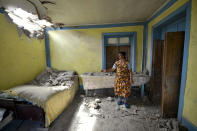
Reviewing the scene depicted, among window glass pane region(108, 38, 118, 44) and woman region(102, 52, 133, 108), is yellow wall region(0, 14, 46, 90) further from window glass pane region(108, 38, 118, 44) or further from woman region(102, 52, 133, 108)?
woman region(102, 52, 133, 108)

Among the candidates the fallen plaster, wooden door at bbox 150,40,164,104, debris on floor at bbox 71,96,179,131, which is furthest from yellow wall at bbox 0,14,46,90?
wooden door at bbox 150,40,164,104

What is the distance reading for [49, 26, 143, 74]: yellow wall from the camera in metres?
3.51

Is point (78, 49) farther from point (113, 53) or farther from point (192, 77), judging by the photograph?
point (192, 77)

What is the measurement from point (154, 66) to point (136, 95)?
3.93 feet

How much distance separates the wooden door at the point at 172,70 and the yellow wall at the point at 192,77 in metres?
0.32

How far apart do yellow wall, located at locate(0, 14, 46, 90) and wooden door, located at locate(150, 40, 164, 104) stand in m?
3.88

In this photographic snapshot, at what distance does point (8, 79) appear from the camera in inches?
95.4

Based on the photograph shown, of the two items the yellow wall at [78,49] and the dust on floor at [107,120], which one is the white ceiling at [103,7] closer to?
the yellow wall at [78,49]

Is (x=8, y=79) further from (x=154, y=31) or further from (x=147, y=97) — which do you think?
(x=154, y=31)

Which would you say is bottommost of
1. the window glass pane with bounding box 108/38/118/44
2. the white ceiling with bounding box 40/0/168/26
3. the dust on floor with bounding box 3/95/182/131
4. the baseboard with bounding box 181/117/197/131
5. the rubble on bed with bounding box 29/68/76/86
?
the dust on floor with bounding box 3/95/182/131

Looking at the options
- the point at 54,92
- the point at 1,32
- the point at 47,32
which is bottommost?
the point at 54,92

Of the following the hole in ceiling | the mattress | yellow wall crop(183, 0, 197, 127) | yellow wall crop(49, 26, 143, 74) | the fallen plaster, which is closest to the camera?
yellow wall crop(183, 0, 197, 127)

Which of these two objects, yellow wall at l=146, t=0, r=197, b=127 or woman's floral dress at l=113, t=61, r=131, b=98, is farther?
woman's floral dress at l=113, t=61, r=131, b=98

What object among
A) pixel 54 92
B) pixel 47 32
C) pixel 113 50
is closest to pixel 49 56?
pixel 47 32
